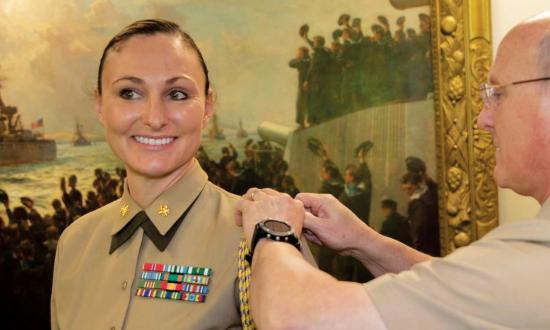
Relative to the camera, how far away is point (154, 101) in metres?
1.47

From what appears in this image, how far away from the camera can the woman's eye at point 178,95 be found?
1.50m

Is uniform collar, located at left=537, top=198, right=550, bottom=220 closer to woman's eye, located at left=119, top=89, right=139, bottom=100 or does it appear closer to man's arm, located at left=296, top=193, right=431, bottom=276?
man's arm, located at left=296, top=193, right=431, bottom=276

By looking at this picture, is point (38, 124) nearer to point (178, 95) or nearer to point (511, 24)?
point (178, 95)

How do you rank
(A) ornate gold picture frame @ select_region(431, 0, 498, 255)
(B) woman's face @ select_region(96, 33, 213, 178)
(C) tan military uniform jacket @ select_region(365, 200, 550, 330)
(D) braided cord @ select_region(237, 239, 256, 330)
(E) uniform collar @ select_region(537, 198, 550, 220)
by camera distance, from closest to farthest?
(C) tan military uniform jacket @ select_region(365, 200, 550, 330)
(E) uniform collar @ select_region(537, 198, 550, 220)
(D) braided cord @ select_region(237, 239, 256, 330)
(B) woman's face @ select_region(96, 33, 213, 178)
(A) ornate gold picture frame @ select_region(431, 0, 498, 255)

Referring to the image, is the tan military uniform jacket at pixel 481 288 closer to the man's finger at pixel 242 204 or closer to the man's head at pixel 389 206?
the man's finger at pixel 242 204

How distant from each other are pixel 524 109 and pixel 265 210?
55 centimetres

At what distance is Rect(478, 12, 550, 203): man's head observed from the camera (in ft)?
4.12

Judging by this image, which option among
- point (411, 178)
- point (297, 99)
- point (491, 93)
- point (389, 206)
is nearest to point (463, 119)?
point (411, 178)

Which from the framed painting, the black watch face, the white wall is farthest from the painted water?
the black watch face

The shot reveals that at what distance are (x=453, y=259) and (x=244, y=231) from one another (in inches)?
17.8

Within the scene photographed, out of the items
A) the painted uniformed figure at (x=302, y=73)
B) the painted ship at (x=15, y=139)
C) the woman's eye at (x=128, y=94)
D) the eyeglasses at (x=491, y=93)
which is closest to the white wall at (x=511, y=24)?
the painted uniformed figure at (x=302, y=73)

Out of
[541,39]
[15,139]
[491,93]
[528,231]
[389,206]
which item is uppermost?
[541,39]

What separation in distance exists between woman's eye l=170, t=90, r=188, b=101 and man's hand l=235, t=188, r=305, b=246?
0.86 ft

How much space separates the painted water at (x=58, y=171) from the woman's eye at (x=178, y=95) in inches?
37.3
